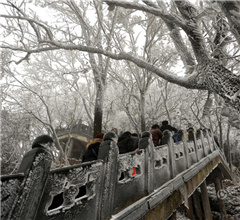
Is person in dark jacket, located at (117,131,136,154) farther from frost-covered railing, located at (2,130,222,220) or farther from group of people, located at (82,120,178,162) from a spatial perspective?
frost-covered railing, located at (2,130,222,220)

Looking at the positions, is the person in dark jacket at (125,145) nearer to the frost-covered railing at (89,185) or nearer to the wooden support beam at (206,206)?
the frost-covered railing at (89,185)

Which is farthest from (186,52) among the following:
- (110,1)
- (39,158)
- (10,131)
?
(10,131)

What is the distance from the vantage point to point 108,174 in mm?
2146

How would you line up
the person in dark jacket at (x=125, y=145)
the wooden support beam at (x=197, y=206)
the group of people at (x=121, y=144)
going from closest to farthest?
the group of people at (x=121, y=144) < the person in dark jacket at (x=125, y=145) < the wooden support beam at (x=197, y=206)

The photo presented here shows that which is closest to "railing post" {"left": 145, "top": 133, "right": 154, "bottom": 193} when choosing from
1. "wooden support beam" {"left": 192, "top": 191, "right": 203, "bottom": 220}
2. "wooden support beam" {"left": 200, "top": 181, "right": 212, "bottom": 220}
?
"wooden support beam" {"left": 200, "top": 181, "right": 212, "bottom": 220}

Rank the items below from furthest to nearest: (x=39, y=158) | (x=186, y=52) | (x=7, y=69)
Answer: (x=7, y=69)
(x=186, y=52)
(x=39, y=158)

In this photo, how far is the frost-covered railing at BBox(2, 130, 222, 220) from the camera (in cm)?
125

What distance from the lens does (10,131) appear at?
1001cm

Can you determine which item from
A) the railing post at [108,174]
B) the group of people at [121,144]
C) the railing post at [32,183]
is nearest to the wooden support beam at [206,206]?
the group of people at [121,144]

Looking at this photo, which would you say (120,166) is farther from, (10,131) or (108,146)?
(10,131)

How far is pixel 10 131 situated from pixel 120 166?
10299 millimetres

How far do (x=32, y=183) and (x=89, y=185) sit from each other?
789 mm

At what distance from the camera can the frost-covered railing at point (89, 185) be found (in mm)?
1253

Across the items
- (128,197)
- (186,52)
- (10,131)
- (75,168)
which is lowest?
(128,197)
